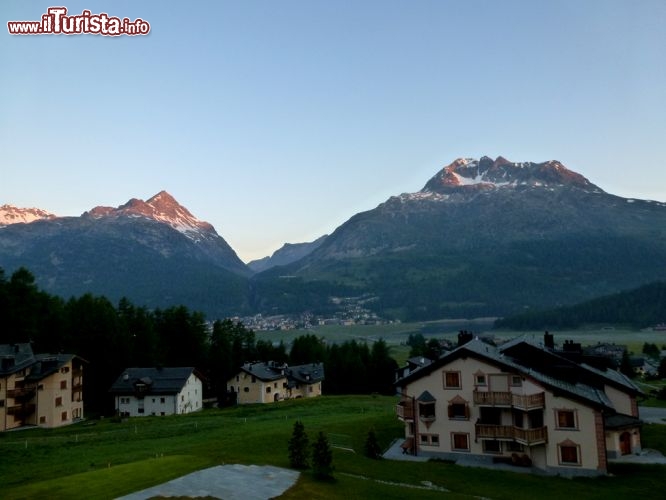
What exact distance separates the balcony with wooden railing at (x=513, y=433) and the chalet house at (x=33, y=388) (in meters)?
63.8

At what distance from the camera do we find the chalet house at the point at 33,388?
81250 millimetres

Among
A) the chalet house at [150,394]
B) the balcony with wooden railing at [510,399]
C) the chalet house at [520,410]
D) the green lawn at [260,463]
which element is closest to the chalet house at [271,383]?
the chalet house at [150,394]

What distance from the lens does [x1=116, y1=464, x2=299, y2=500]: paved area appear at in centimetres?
3347

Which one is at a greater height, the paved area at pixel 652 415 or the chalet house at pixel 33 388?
the chalet house at pixel 33 388

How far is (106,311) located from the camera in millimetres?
111375

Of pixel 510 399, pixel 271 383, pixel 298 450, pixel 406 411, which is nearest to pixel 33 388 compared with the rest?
pixel 271 383

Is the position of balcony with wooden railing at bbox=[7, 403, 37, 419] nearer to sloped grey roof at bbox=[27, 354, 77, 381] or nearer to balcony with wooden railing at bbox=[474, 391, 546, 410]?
sloped grey roof at bbox=[27, 354, 77, 381]

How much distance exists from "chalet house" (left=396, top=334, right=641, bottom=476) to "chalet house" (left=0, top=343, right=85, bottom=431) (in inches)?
2216

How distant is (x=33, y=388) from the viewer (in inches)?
3305

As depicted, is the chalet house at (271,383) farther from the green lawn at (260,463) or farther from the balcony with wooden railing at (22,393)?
the green lawn at (260,463)

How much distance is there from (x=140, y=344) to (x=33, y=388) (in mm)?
31398

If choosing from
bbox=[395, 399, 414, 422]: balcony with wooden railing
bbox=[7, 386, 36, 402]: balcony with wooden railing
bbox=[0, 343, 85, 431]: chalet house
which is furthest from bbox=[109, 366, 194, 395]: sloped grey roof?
bbox=[395, 399, 414, 422]: balcony with wooden railing

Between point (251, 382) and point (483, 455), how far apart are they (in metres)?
69.8

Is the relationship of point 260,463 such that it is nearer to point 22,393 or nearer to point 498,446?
point 498,446
